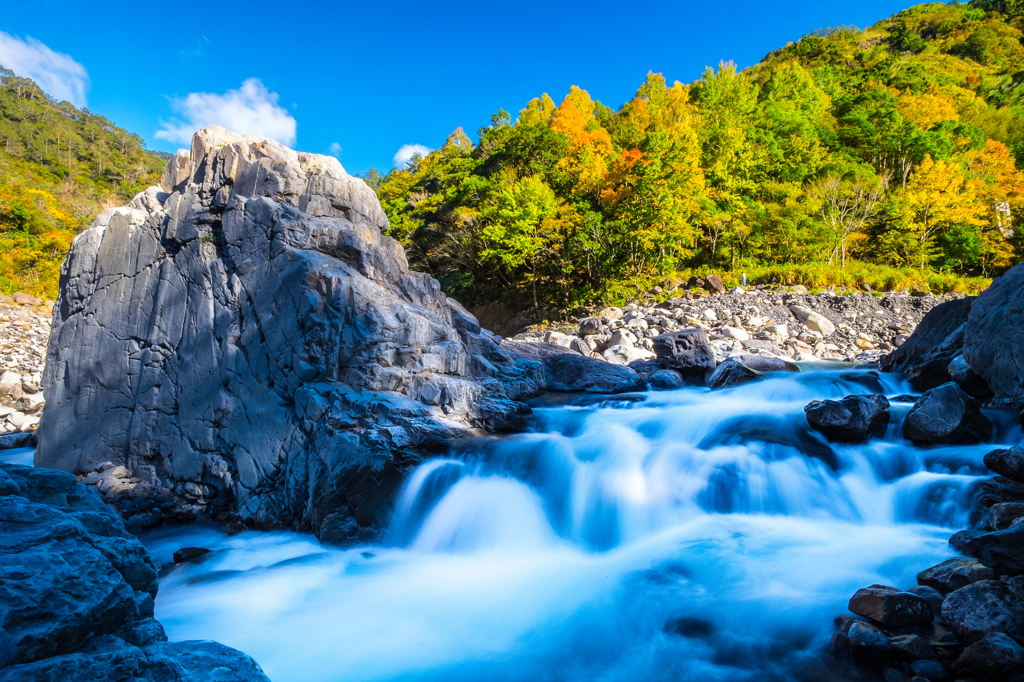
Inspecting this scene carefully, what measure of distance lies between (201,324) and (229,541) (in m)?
4.30

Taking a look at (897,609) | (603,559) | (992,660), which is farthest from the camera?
(603,559)

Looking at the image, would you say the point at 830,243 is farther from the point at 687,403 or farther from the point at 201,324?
the point at 201,324

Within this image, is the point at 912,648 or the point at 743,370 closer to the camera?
the point at 912,648

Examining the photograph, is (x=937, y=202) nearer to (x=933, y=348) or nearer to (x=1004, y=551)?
(x=933, y=348)

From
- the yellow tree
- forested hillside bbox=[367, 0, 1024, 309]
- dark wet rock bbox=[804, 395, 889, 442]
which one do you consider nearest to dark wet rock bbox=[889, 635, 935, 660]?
dark wet rock bbox=[804, 395, 889, 442]

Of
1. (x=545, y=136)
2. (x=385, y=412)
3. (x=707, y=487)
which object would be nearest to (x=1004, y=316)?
(x=707, y=487)

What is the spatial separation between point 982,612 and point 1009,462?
348cm

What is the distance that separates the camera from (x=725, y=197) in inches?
1032

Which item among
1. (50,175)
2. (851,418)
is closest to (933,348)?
(851,418)

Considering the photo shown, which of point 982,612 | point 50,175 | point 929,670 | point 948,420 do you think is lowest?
point 929,670

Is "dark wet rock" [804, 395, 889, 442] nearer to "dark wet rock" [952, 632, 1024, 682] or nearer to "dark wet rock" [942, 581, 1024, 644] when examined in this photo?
"dark wet rock" [942, 581, 1024, 644]

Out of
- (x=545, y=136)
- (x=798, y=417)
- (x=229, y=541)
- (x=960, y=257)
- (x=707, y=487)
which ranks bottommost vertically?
(x=229, y=541)

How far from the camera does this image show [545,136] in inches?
1198

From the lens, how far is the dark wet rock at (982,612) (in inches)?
141
